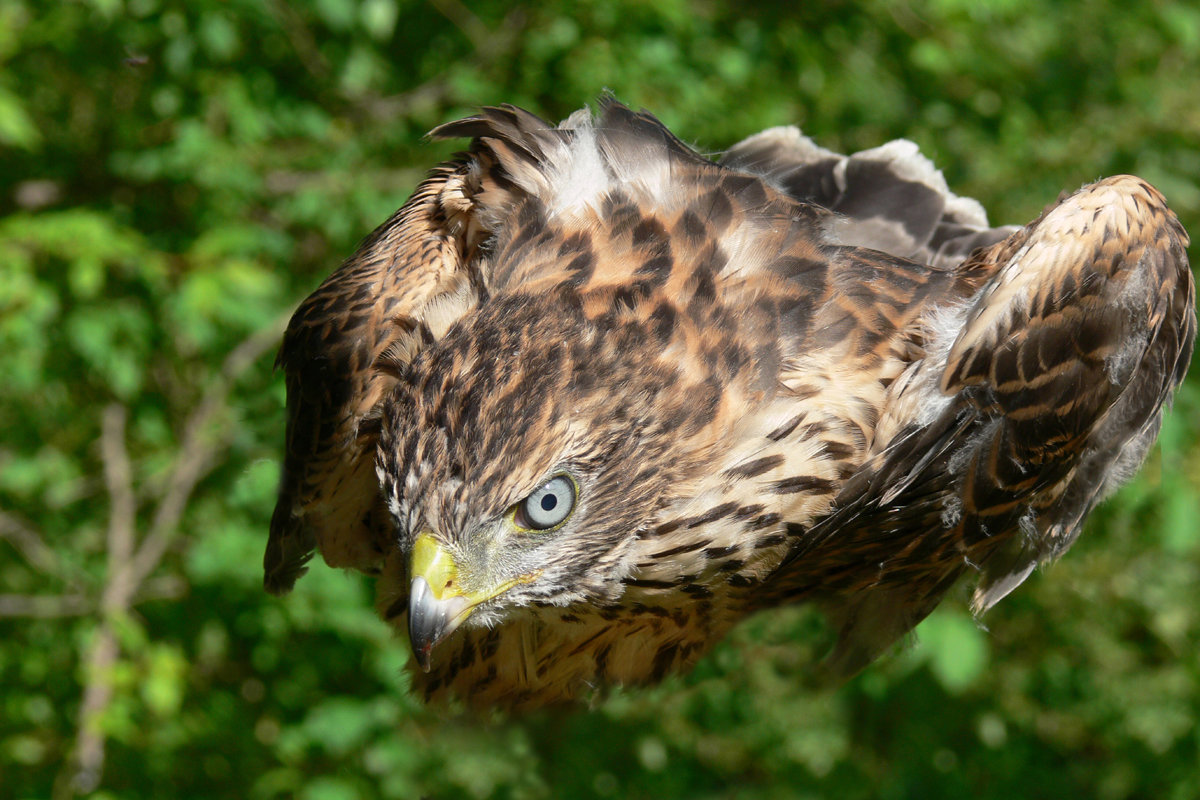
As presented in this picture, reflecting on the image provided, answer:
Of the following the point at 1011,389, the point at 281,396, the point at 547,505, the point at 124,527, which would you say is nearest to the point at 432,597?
the point at 547,505

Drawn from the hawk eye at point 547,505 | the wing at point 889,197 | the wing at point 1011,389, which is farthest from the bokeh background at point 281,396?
the hawk eye at point 547,505

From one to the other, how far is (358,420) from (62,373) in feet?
8.71

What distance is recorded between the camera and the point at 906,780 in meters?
4.35

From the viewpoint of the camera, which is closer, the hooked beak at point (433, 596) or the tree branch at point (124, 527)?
the hooked beak at point (433, 596)

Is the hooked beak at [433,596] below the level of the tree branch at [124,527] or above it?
above

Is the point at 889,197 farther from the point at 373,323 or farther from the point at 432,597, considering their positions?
the point at 432,597

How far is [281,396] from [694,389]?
2140mm

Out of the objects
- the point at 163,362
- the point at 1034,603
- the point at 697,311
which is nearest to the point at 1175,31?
the point at 1034,603

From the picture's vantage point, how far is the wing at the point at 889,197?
9.66 feet

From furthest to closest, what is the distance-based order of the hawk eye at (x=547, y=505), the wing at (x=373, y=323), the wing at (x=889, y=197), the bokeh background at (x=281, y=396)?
the bokeh background at (x=281, y=396), the wing at (x=889, y=197), the wing at (x=373, y=323), the hawk eye at (x=547, y=505)

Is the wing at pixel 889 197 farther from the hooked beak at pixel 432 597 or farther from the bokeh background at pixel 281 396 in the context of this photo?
the hooked beak at pixel 432 597

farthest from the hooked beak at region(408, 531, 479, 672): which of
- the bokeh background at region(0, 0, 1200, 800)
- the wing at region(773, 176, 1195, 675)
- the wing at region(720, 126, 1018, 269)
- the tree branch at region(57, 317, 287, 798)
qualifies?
the tree branch at region(57, 317, 287, 798)

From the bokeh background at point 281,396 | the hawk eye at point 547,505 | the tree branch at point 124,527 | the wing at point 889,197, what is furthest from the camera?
the tree branch at point 124,527

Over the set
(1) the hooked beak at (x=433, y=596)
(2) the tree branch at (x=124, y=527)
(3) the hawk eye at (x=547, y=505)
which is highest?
(3) the hawk eye at (x=547, y=505)
